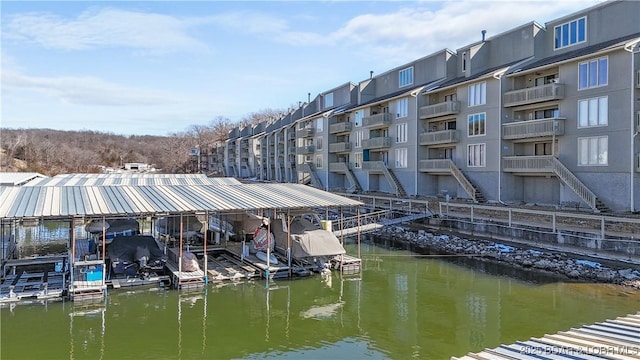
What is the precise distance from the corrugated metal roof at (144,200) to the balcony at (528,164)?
556 inches

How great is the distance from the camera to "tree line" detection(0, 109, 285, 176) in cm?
9331

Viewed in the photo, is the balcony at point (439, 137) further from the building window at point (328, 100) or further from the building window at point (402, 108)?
the building window at point (328, 100)

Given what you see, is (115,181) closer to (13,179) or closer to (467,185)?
(13,179)

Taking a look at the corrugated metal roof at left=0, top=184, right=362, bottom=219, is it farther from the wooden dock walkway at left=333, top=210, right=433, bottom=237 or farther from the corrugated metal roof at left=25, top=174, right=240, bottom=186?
the corrugated metal roof at left=25, top=174, right=240, bottom=186

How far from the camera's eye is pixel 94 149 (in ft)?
452

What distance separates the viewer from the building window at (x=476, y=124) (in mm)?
36094

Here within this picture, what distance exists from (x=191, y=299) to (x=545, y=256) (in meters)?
17.9

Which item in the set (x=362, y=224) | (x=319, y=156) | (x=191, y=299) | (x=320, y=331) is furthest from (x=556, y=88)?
(x=319, y=156)

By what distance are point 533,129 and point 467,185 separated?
704 centimetres

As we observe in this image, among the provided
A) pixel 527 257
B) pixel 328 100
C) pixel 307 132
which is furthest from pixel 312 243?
pixel 328 100

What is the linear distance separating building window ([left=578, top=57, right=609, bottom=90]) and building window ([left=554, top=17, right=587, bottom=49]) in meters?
4.14

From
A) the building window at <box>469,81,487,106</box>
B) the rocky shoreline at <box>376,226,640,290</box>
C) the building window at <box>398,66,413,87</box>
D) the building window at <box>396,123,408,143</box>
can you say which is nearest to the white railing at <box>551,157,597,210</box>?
the rocky shoreline at <box>376,226,640,290</box>

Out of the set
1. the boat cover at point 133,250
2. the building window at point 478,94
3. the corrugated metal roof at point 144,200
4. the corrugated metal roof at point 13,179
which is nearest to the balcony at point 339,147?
the building window at point 478,94

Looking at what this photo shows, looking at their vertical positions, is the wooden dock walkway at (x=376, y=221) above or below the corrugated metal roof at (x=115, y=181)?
below
